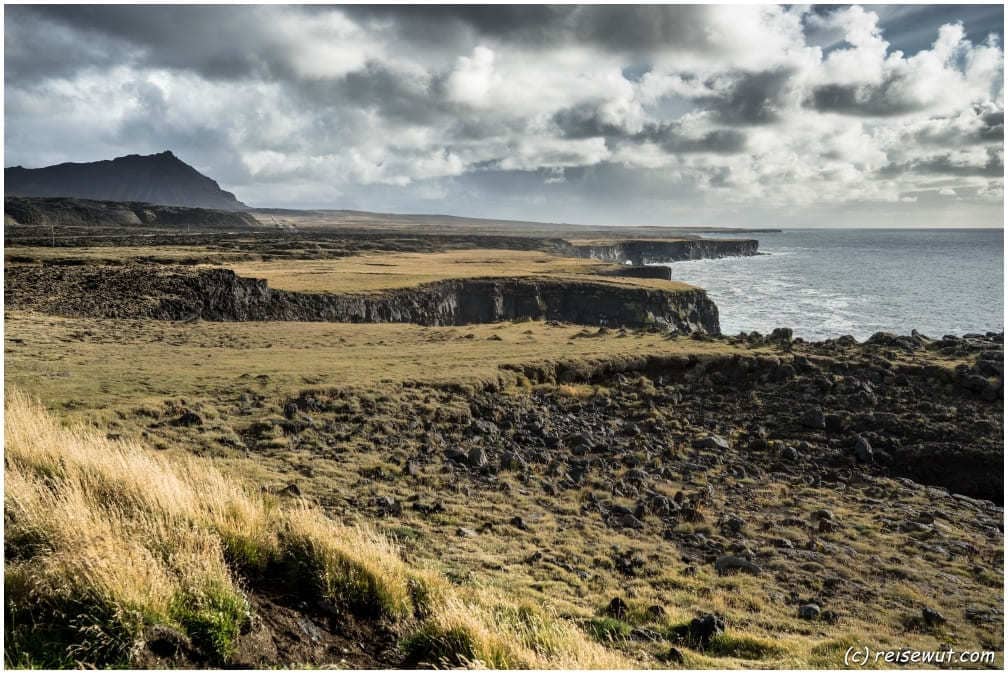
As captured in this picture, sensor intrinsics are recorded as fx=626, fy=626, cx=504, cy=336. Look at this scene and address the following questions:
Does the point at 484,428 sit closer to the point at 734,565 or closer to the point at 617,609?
the point at 734,565

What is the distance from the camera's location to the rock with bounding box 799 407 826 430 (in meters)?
21.4

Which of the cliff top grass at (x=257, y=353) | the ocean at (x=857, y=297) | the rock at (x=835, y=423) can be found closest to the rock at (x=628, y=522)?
the cliff top grass at (x=257, y=353)

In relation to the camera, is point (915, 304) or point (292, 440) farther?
point (915, 304)

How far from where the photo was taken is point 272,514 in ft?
29.4

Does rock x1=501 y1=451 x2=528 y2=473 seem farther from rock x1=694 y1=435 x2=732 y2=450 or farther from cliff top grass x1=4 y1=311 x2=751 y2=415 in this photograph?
cliff top grass x1=4 y1=311 x2=751 y2=415

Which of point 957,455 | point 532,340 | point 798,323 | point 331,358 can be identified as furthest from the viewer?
point 798,323

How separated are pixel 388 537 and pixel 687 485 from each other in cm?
847

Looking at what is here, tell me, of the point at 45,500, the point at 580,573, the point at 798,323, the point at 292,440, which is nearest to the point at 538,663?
the point at 580,573

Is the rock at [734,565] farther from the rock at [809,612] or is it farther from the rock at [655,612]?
the rock at [655,612]

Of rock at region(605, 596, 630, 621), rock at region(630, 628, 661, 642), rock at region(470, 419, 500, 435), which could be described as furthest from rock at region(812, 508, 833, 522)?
rock at region(470, 419, 500, 435)

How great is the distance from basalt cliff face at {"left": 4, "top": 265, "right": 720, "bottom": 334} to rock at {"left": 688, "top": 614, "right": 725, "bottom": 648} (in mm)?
41085

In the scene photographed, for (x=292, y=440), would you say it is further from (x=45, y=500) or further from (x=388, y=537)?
(x=45, y=500)

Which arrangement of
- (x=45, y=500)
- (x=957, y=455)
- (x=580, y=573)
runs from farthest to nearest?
(x=957, y=455)
(x=580, y=573)
(x=45, y=500)

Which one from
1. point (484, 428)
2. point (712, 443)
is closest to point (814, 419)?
point (712, 443)
